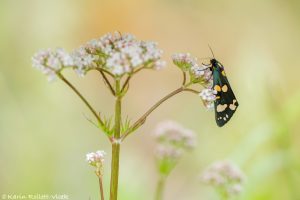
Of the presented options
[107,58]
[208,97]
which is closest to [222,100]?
[208,97]

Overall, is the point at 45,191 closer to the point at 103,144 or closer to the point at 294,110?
the point at 103,144

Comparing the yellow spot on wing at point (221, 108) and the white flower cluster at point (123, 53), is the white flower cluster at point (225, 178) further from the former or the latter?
the white flower cluster at point (123, 53)

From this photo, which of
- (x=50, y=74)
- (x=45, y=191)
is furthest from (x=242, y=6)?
(x=50, y=74)

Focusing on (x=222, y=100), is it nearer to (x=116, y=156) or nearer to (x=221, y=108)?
(x=221, y=108)

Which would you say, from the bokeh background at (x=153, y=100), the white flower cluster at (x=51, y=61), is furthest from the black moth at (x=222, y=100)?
the bokeh background at (x=153, y=100)

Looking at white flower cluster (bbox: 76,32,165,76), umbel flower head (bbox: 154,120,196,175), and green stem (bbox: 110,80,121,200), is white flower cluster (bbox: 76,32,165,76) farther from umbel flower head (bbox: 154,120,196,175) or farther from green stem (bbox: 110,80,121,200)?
umbel flower head (bbox: 154,120,196,175)
